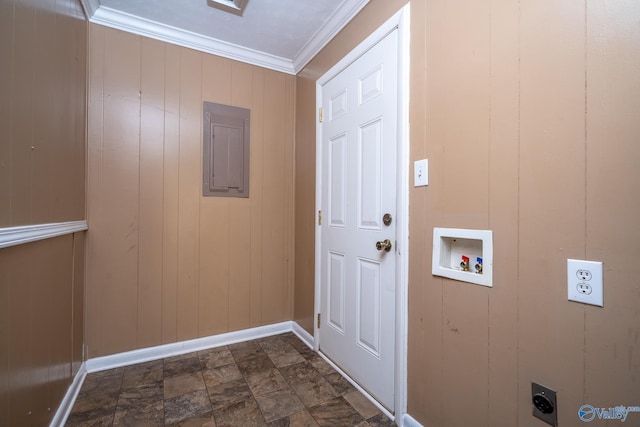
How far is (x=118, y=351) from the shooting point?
1.95 metres

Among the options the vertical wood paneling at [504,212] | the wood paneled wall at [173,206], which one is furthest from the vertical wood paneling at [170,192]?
the vertical wood paneling at [504,212]

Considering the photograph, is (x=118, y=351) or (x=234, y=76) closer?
(x=118, y=351)

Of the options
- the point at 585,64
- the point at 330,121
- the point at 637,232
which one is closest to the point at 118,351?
the point at 330,121

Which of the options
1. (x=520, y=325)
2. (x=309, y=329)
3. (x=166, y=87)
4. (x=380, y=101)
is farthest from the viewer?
(x=309, y=329)

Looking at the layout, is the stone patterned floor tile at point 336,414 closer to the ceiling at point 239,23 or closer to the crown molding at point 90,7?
the ceiling at point 239,23

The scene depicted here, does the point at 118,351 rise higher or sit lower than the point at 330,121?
lower

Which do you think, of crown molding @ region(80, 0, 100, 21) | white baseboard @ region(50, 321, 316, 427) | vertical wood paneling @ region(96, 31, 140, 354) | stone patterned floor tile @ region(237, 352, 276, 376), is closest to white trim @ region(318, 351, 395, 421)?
white baseboard @ region(50, 321, 316, 427)

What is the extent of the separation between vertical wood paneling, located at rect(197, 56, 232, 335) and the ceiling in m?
0.18

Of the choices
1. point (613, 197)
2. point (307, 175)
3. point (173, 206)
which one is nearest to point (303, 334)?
point (307, 175)

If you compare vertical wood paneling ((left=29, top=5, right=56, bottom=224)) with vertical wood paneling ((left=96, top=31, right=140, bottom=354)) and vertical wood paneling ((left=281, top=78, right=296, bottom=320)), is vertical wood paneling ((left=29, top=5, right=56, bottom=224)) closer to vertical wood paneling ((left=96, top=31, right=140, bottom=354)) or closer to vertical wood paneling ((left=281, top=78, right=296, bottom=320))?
vertical wood paneling ((left=96, top=31, right=140, bottom=354))

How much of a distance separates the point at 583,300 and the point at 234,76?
2602mm

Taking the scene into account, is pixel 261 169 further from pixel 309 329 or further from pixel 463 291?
pixel 463 291

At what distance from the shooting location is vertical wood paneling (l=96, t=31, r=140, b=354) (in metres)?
1.92

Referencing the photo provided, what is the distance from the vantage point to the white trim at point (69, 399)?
4.44ft
